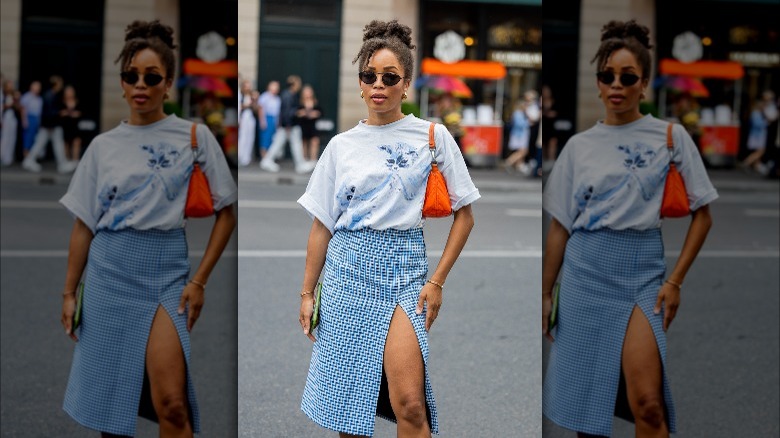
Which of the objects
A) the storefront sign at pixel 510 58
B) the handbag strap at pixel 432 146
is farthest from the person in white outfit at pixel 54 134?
the storefront sign at pixel 510 58

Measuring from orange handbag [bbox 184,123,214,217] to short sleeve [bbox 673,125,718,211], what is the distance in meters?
0.99

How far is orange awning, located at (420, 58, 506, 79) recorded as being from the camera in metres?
12.1

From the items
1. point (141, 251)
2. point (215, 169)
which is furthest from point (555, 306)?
point (141, 251)

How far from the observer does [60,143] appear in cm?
230

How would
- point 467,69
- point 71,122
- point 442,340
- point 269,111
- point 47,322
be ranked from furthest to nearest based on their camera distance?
1. point 467,69
2. point 269,111
3. point 442,340
4. point 47,322
5. point 71,122

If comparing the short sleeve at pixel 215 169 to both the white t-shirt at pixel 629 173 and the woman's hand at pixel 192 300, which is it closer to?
the woman's hand at pixel 192 300

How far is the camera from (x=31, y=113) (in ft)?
7.68

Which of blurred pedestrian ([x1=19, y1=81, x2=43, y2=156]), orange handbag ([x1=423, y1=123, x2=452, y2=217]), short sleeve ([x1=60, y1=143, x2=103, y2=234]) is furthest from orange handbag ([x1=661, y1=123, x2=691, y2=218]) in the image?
blurred pedestrian ([x1=19, y1=81, x2=43, y2=156])

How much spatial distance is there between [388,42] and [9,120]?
1025 millimetres

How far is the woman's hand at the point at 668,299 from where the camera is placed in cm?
214

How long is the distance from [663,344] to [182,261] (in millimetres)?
1049

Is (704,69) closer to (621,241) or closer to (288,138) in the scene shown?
(621,241)

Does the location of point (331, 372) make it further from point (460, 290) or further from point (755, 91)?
point (460, 290)

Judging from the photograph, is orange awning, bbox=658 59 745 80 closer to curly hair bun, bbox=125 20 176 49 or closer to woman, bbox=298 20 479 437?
woman, bbox=298 20 479 437
